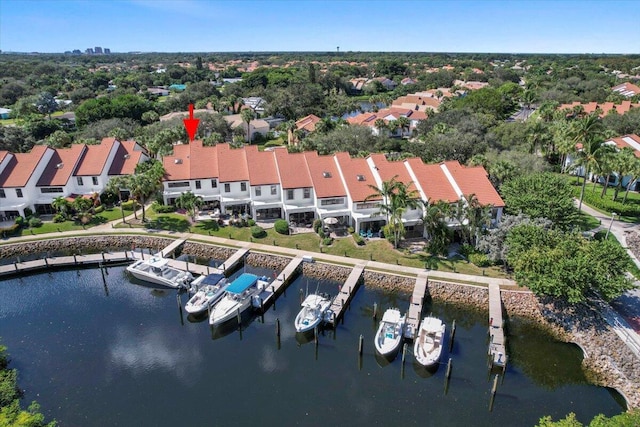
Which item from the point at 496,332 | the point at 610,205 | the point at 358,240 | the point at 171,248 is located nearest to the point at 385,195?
the point at 358,240

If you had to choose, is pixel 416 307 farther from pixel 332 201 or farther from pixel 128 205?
pixel 128 205

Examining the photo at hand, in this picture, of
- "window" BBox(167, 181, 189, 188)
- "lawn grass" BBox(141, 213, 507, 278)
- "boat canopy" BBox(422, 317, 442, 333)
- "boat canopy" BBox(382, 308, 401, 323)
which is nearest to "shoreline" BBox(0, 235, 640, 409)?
"lawn grass" BBox(141, 213, 507, 278)

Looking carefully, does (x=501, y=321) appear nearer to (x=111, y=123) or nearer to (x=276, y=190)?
(x=276, y=190)

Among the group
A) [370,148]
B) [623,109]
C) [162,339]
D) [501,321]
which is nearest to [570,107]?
[623,109]

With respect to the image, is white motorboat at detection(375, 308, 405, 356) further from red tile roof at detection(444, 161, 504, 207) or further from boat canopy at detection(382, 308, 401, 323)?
red tile roof at detection(444, 161, 504, 207)

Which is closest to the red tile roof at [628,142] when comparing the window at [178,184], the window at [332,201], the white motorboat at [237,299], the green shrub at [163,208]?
the window at [332,201]

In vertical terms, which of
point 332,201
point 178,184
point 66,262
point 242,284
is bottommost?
point 66,262
